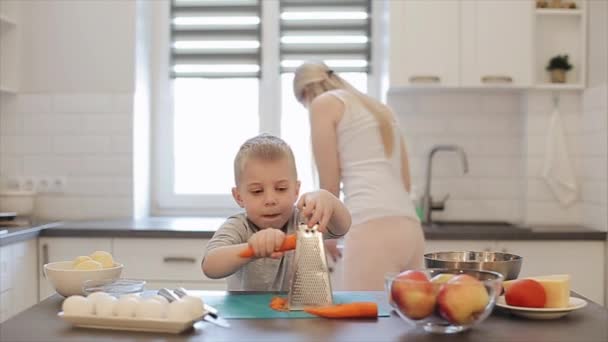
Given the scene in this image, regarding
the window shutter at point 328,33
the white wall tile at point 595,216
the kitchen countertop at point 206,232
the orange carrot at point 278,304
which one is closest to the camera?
the orange carrot at point 278,304

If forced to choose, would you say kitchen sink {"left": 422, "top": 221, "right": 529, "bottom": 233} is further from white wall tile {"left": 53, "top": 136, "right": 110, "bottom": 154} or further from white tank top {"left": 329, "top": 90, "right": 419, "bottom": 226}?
white wall tile {"left": 53, "top": 136, "right": 110, "bottom": 154}

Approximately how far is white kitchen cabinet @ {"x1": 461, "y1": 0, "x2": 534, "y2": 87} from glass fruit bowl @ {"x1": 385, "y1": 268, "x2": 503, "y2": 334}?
2.40 meters

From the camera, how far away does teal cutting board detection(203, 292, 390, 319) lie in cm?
133

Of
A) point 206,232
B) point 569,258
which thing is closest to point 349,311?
point 206,232

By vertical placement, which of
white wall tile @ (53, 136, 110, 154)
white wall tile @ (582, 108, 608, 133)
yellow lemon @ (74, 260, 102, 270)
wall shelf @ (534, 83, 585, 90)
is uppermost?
wall shelf @ (534, 83, 585, 90)

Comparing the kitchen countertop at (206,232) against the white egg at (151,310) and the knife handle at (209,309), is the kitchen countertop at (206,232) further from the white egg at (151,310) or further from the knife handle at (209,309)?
the white egg at (151,310)

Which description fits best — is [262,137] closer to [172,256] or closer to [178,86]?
[172,256]

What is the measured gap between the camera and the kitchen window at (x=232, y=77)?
3.91 m

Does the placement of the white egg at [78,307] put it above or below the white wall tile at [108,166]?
below

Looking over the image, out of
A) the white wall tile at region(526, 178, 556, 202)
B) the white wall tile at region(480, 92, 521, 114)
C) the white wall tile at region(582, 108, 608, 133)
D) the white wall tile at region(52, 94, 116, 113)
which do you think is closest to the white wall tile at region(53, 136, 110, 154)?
the white wall tile at region(52, 94, 116, 113)

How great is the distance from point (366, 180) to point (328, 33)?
161 centimetres

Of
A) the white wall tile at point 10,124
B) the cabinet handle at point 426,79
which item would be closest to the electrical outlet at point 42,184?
the white wall tile at point 10,124

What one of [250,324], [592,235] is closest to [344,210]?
[250,324]

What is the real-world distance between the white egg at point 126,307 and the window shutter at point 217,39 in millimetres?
2778
